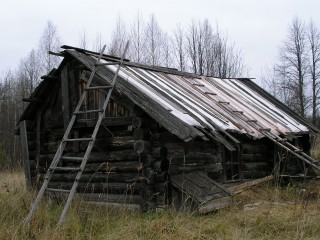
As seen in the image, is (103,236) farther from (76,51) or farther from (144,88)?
(76,51)

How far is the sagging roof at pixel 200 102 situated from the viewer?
8234mm

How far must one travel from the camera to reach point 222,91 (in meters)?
13.5

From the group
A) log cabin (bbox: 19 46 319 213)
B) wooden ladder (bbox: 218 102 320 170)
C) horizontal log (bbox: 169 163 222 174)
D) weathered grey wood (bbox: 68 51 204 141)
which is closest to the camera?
weathered grey wood (bbox: 68 51 204 141)

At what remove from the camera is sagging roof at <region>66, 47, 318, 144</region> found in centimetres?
823

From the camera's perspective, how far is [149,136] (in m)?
8.46

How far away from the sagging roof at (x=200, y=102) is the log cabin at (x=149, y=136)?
39mm

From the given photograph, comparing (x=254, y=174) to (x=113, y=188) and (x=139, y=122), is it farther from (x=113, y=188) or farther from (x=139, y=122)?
(x=139, y=122)

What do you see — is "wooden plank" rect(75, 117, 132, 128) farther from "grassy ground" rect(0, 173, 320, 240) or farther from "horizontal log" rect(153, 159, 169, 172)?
"grassy ground" rect(0, 173, 320, 240)

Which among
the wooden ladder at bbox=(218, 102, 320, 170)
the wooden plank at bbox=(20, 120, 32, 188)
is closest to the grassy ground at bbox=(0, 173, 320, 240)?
the wooden ladder at bbox=(218, 102, 320, 170)

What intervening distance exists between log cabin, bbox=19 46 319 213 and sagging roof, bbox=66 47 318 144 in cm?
4

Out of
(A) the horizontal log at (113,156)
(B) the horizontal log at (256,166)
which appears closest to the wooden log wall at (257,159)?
(B) the horizontal log at (256,166)

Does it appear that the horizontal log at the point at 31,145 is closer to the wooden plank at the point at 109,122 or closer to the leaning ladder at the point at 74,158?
the wooden plank at the point at 109,122

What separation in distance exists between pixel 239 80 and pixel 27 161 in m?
9.79

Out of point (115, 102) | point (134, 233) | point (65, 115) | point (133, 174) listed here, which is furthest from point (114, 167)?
point (134, 233)
